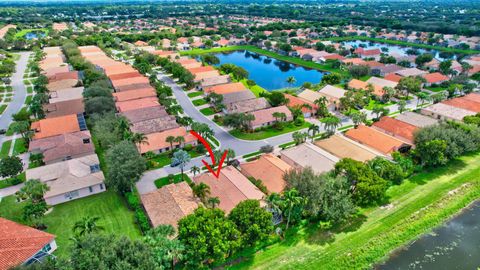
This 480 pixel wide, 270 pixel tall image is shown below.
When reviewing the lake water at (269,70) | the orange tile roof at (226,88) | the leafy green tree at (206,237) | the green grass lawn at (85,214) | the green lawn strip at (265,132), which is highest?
the leafy green tree at (206,237)

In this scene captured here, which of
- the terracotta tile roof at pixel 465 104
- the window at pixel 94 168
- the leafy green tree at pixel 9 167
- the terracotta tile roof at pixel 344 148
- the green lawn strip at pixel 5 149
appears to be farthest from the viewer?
the terracotta tile roof at pixel 465 104

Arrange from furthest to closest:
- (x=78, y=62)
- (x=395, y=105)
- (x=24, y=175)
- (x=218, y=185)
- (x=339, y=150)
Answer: (x=78, y=62) < (x=395, y=105) < (x=339, y=150) < (x=24, y=175) < (x=218, y=185)

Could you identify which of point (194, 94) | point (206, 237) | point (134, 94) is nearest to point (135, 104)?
point (134, 94)

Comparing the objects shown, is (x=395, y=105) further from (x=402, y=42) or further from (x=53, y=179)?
(x=402, y=42)

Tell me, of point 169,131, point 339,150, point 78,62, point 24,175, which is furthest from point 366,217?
point 78,62

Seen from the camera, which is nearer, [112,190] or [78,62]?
[112,190]

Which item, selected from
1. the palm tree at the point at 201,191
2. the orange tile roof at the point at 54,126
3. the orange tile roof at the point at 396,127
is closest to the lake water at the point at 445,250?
the orange tile roof at the point at 396,127

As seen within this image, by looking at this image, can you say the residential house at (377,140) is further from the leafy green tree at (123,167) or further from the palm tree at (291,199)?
the leafy green tree at (123,167)
